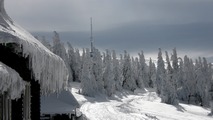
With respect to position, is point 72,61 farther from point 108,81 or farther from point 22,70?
point 22,70

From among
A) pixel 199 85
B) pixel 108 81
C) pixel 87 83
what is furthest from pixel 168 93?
pixel 199 85

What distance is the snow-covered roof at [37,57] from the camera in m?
6.24

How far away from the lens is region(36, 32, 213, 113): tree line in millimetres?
68062

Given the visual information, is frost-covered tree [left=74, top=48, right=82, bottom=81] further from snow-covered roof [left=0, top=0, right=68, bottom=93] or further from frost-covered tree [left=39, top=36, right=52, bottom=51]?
snow-covered roof [left=0, top=0, right=68, bottom=93]

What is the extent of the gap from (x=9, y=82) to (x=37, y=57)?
1.58m

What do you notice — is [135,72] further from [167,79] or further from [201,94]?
[167,79]

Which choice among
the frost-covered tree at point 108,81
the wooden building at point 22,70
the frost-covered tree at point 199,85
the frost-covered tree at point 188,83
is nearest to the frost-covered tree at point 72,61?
Answer: the frost-covered tree at point 108,81

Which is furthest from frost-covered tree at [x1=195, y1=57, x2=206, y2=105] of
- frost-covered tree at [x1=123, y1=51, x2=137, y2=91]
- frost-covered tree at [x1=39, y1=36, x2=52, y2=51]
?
frost-covered tree at [x1=39, y1=36, x2=52, y2=51]

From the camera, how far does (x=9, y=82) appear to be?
5.46 meters

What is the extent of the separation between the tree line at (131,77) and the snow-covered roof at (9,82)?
196 feet

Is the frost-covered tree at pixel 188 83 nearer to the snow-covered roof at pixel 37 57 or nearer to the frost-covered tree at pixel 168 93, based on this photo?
the frost-covered tree at pixel 168 93

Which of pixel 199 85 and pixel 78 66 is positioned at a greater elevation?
pixel 78 66

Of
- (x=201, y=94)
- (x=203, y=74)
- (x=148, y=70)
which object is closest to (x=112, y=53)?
(x=148, y=70)

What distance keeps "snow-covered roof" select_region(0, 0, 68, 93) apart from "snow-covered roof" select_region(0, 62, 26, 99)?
71 centimetres
